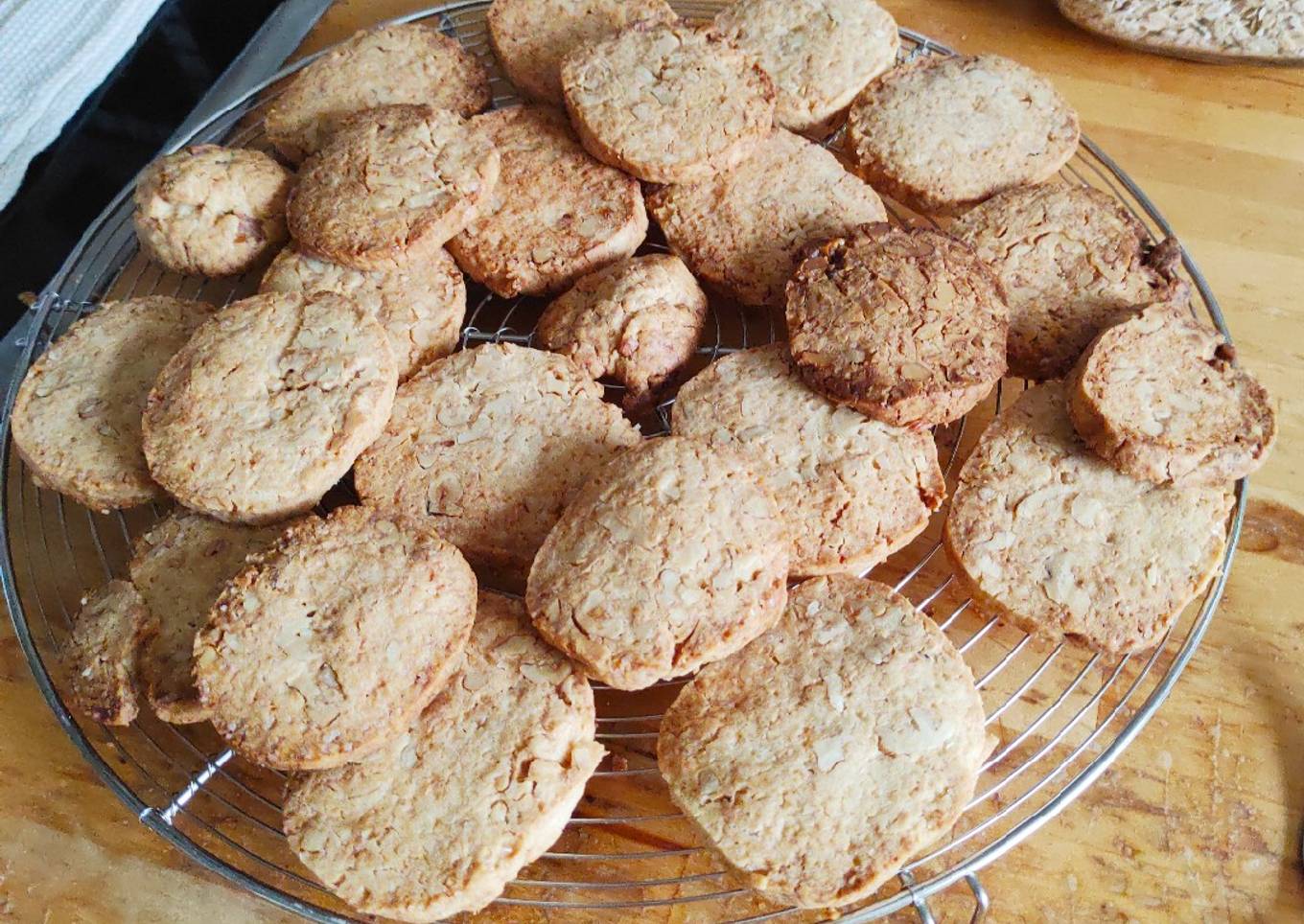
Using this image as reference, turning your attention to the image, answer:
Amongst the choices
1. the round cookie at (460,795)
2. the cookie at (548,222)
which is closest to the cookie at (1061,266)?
the cookie at (548,222)

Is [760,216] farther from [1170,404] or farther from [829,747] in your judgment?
[829,747]

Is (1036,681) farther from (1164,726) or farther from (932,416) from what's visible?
(932,416)

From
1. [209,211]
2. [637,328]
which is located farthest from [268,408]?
[637,328]

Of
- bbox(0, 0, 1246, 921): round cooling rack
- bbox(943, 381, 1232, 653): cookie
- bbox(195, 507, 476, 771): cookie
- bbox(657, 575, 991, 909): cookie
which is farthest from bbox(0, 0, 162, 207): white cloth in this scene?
bbox(943, 381, 1232, 653): cookie

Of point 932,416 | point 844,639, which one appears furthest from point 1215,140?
point 844,639

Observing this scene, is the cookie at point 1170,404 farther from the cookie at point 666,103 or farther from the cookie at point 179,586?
the cookie at point 179,586
